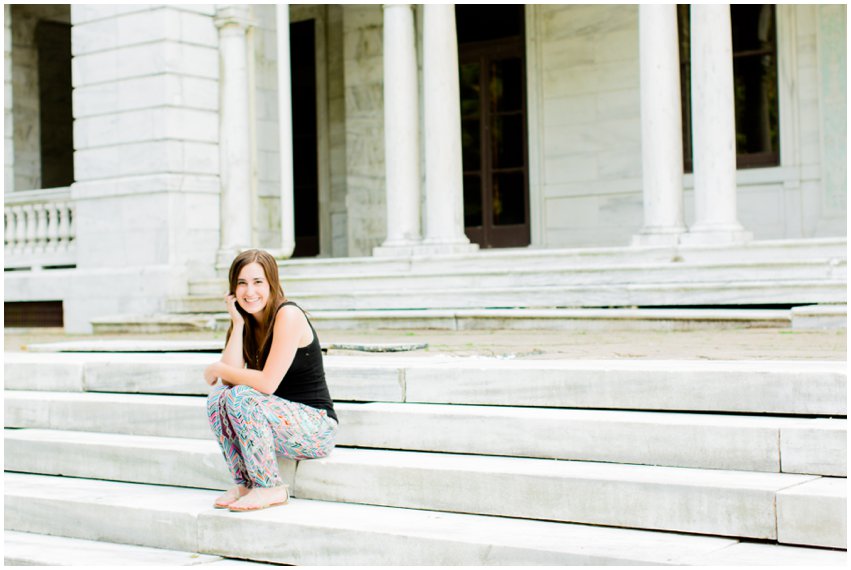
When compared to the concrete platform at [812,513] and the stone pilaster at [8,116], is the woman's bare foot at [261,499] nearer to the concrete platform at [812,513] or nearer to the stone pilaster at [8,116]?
the concrete platform at [812,513]

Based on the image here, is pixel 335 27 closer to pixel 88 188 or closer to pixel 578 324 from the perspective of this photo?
pixel 88 188

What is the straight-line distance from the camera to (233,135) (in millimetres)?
14031

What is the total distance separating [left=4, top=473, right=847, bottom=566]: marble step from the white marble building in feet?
22.3

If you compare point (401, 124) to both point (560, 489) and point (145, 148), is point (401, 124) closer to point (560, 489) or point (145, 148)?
point (145, 148)

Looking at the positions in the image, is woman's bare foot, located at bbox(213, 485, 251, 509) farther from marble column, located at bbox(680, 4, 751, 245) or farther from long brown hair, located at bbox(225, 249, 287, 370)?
marble column, located at bbox(680, 4, 751, 245)

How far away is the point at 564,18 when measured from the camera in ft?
49.4

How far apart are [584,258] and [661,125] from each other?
1520 millimetres

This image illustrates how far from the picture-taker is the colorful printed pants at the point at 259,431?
5.35m

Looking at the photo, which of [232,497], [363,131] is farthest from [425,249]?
[232,497]

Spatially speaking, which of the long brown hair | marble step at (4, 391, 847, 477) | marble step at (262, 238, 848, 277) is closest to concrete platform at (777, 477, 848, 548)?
marble step at (4, 391, 847, 477)

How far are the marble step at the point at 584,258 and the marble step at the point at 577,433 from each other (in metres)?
5.39

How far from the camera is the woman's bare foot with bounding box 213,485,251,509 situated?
5.46 metres

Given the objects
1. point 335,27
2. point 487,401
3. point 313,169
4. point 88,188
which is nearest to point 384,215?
point 313,169

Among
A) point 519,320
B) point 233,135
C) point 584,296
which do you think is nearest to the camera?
point 519,320
